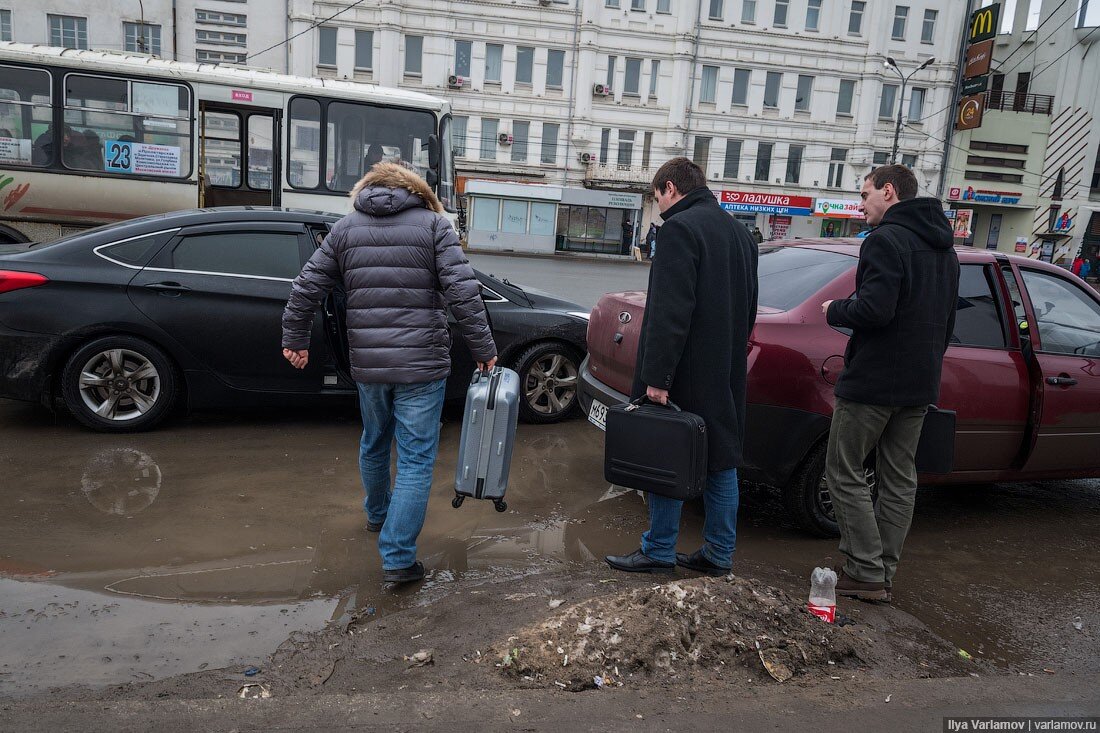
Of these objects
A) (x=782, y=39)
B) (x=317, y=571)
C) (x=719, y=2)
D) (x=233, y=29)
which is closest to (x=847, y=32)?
(x=782, y=39)

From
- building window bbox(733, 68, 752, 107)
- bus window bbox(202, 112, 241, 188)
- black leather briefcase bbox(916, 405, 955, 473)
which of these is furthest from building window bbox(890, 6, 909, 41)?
black leather briefcase bbox(916, 405, 955, 473)

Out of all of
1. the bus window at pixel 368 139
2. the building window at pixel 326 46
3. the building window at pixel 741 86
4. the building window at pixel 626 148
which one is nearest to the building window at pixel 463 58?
the building window at pixel 326 46

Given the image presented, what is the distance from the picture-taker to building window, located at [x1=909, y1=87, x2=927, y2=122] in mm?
45656

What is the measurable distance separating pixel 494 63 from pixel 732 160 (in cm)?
1366

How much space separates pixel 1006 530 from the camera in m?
4.89

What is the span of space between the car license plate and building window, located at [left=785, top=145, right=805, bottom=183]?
43.1m

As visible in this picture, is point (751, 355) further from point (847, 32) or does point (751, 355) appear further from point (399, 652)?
point (847, 32)

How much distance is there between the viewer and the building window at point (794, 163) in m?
44.7

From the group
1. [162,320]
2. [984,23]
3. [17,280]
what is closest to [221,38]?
[984,23]

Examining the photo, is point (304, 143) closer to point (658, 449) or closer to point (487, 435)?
point (487, 435)

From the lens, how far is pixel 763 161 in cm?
4453

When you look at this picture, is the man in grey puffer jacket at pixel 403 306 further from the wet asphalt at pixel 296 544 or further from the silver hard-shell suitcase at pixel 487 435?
the wet asphalt at pixel 296 544

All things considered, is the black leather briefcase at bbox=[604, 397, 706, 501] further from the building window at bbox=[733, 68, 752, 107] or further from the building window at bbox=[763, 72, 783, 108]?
the building window at bbox=[763, 72, 783, 108]

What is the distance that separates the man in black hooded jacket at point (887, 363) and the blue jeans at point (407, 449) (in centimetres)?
180
